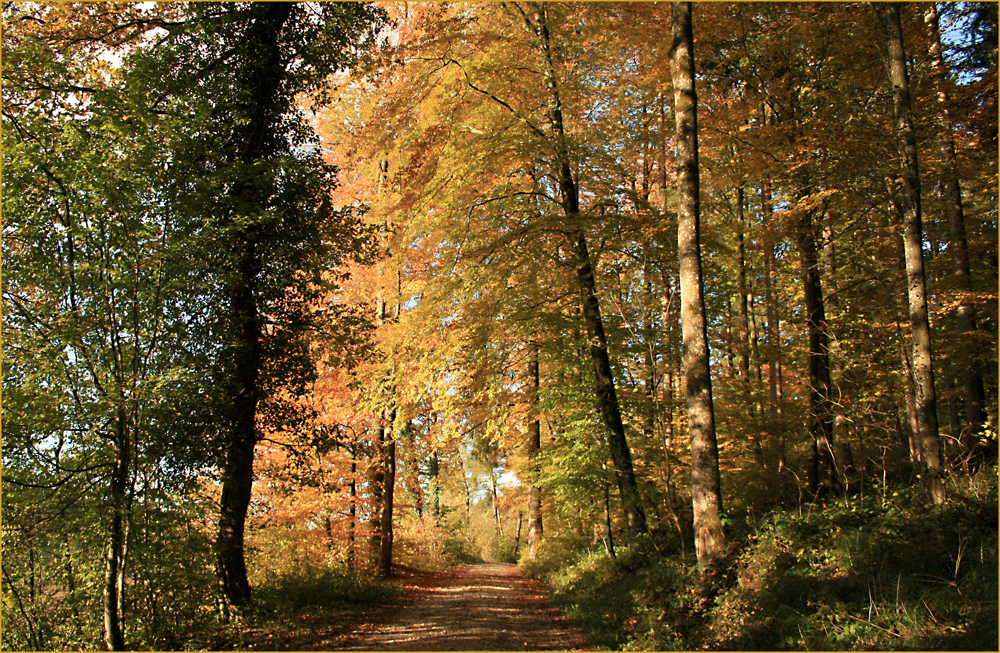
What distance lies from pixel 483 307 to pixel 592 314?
7.06 ft

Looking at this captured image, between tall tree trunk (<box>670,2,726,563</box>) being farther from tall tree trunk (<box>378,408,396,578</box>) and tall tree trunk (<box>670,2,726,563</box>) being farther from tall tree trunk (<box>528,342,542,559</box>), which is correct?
tall tree trunk (<box>378,408,396,578</box>)

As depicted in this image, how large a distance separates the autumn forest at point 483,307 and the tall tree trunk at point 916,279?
0.14ft

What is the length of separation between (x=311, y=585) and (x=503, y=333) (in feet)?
19.3

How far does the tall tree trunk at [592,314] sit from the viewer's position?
33.2ft

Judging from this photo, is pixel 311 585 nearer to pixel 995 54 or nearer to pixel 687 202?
pixel 687 202

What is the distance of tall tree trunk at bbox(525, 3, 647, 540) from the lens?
10.1m

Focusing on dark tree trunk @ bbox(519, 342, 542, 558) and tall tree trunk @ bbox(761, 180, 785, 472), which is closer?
tall tree trunk @ bbox(761, 180, 785, 472)

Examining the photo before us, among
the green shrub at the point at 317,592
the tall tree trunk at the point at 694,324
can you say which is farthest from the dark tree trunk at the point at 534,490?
the tall tree trunk at the point at 694,324

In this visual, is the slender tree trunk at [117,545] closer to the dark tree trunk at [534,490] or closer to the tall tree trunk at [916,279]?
the tall tree trunk at [916,279]

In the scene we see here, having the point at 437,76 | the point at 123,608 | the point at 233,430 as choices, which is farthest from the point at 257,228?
the point at 123,608

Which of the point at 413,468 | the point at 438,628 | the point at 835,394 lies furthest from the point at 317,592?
the point at 835,394

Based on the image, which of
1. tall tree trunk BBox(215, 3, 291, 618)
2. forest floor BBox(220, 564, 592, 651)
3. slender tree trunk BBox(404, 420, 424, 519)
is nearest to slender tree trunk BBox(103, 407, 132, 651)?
forest floor BBox(220, 564, 592, 651)

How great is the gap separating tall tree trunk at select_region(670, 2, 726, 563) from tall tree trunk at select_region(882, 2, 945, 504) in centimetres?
238

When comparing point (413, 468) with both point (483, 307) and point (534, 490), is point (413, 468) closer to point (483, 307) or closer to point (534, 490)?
point (534, 490)
